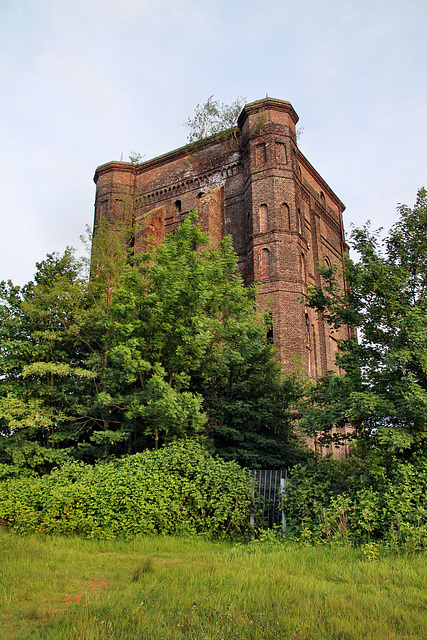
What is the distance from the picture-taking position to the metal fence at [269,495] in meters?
9.51

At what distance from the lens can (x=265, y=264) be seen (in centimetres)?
2116

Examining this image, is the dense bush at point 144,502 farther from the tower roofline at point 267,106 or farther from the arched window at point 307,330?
the tower roofline at point 267,106

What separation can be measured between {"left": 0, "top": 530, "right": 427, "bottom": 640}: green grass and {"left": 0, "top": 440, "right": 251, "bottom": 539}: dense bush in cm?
123

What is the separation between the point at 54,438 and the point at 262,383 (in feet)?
19.4

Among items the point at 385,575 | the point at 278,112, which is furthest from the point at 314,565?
the point at 278,112

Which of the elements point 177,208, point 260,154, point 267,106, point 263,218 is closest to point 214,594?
point 263,218

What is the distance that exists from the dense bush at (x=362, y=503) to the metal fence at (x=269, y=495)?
347mm

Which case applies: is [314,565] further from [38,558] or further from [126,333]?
[126,333]

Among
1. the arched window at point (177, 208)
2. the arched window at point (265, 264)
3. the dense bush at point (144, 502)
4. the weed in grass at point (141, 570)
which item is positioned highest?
the arched window at point (177, 208)

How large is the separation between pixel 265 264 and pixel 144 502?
536 inches

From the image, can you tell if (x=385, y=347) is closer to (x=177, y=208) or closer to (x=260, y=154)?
(x=260, y=154)

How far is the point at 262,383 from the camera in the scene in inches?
545

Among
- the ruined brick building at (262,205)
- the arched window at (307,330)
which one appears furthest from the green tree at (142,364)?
the arched window at (307,330)

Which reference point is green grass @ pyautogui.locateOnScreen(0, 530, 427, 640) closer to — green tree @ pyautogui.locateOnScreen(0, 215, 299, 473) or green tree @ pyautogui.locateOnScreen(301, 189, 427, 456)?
green tree @ pyautogui.locateOnScreen(301, 189, 427, 456)
